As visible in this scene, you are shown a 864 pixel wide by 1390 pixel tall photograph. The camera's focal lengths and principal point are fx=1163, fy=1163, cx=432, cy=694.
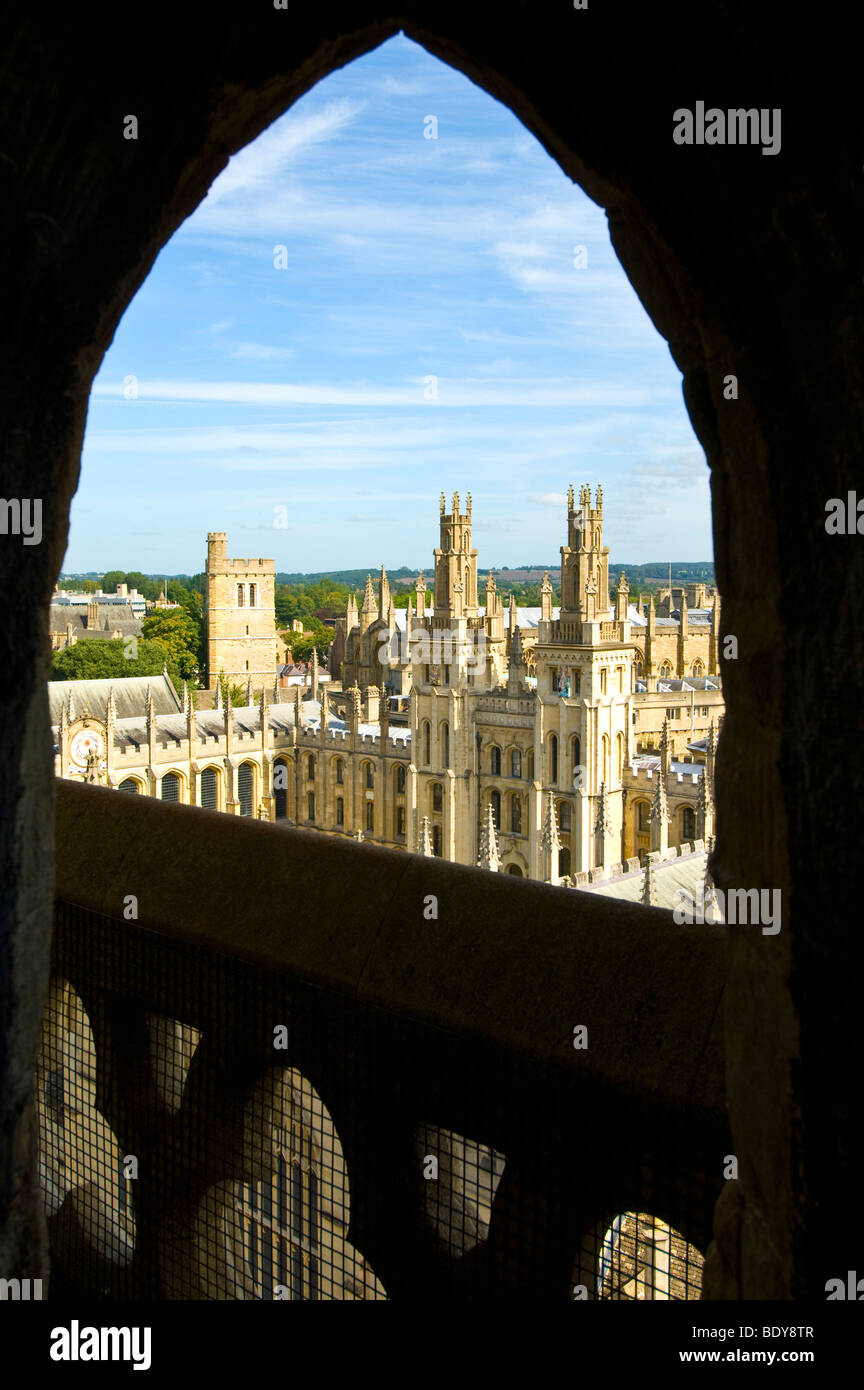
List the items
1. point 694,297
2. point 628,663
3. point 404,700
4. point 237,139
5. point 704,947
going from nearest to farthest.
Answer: point 694,297, point 237,139, point 704,947, point 628,663, point 404,700

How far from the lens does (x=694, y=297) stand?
1.47 metres

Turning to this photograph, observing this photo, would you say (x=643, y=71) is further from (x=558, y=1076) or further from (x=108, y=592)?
(x=108, y=592)

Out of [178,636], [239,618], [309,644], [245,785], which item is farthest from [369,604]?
[309,644]

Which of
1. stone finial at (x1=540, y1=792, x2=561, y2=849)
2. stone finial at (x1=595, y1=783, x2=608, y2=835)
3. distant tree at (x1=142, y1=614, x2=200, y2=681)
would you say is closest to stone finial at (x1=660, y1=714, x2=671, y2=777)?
stone finial at (x1=595, y1=783, x2=608, y2=835)

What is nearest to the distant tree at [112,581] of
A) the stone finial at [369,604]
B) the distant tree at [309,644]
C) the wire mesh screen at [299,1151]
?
the distant tree at [309,644]

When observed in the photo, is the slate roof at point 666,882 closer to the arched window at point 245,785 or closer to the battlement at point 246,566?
the arched window at point 245,785

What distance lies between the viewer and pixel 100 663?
61.0m

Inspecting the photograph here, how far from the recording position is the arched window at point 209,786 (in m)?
45.6

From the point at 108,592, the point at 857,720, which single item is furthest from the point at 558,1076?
the point at 108,592

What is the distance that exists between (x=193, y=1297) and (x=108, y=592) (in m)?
156

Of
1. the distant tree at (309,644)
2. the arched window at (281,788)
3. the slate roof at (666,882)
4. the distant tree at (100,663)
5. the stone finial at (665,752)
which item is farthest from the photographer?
the distant tree at (309,644)

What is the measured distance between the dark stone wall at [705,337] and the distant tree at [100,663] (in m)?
59.2

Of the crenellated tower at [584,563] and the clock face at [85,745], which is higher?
the crenellated tower at [584,563]

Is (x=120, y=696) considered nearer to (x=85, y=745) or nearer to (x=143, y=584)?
(x=85, y=745)
